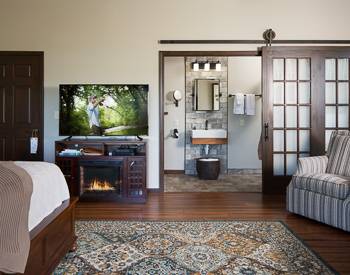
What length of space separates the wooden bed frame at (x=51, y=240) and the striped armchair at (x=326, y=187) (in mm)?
2325

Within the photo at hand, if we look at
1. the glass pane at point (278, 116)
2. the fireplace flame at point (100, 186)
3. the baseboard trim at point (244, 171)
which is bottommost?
the baseboard trim at point (244, 171)

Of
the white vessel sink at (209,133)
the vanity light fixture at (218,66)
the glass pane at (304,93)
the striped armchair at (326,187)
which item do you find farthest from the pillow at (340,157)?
the vanity light fixture at (218,66)

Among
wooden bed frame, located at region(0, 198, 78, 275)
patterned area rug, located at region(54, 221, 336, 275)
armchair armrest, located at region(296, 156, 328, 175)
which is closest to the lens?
wooden bed frame, located at region(0, 198, 78, 275)

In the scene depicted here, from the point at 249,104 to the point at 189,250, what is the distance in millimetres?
4494

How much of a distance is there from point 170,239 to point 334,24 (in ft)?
13.2

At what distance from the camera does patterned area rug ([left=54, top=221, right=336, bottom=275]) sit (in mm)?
2111

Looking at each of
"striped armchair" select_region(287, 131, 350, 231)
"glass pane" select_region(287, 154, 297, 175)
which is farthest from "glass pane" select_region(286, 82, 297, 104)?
"striped armchair" select_region(287, 131, 350, 231)

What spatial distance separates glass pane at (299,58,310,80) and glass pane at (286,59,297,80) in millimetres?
75

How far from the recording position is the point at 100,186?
4148 mm

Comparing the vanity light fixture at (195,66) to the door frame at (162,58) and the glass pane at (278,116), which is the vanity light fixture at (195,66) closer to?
the door frame at (162,58)

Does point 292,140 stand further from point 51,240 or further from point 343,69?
point 51,240

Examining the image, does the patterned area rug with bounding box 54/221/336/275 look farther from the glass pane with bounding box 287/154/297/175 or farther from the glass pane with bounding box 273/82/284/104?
the glass pane with bounding box 273/82/284/104

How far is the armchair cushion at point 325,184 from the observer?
9.47ft

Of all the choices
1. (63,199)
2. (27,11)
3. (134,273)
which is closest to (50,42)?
(27,11)
